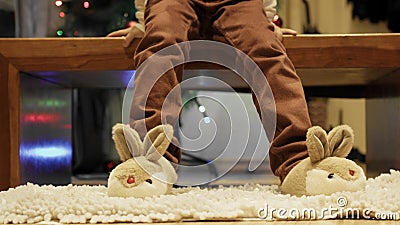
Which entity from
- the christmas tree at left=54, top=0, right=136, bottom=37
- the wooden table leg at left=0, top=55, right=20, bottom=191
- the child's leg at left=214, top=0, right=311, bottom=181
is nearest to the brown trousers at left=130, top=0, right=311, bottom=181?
the child's leg at left=214, top=0, right=311, bottom=181

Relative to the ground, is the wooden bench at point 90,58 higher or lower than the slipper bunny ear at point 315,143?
higher

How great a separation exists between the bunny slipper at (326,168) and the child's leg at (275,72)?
0.04 meters

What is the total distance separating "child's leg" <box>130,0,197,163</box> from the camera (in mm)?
995

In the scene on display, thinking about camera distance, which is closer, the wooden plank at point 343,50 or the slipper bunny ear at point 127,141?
the slipper bunny ear at point 127,141

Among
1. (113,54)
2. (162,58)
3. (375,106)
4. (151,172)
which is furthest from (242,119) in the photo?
(151,172)

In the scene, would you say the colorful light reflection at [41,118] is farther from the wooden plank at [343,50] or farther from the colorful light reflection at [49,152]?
the wooden plank at [343,50]

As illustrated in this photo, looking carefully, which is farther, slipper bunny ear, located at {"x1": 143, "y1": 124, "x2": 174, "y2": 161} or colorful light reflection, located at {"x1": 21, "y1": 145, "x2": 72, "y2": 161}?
colorful light reflection, located at {"x1": 21, "y1": 145, "x2": 72, "y2": 161}

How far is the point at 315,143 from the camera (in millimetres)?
922

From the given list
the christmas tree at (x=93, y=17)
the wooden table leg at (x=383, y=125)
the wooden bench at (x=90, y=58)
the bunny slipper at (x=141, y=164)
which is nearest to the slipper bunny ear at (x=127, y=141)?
the bunny slipper at (x=141, y=164)

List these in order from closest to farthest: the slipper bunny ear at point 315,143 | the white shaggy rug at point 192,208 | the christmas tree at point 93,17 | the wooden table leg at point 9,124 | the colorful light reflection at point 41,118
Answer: the white shaggy rug at point 192,208 < the slipper bunny ear at point 315,143 < the wooden table leg at point 9,124 < the colorful light reflection at point 41,118 < the christmas tree at point 93,17

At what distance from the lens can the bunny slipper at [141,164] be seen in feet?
3.01

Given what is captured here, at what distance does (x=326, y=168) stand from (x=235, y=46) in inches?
13.6

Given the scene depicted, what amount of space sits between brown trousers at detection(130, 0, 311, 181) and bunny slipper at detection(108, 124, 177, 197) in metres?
0.04

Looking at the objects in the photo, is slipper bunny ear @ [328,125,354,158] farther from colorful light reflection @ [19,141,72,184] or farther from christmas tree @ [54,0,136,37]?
christmas tree @ [54,0,136,37]
